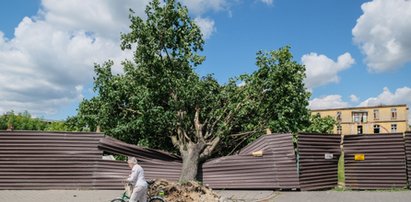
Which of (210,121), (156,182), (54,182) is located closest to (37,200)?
(54,182)

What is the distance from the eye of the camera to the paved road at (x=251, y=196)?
11.3m

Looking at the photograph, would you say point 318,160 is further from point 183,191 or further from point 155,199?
point 155,199

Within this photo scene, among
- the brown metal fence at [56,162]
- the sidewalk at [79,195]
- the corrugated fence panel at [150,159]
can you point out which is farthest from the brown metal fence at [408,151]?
the brown metal fence at [56,162]

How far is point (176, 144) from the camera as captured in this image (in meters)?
15.7

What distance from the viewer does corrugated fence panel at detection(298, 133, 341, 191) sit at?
13.0 metres

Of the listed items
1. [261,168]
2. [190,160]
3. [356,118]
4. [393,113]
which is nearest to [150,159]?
[190,160]

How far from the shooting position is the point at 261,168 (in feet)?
43.5

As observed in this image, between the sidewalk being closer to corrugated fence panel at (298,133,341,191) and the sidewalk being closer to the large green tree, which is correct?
corrugated fence panel at (298,133,341,191)

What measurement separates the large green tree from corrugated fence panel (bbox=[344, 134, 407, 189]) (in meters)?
3.18

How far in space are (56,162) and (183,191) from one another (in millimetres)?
5269

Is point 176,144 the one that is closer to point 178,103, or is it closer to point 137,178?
point 178,103

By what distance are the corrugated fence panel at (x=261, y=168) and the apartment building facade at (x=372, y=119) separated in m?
64.4

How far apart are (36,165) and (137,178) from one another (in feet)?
19.8

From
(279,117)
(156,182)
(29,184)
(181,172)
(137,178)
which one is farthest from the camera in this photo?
(279,117)
